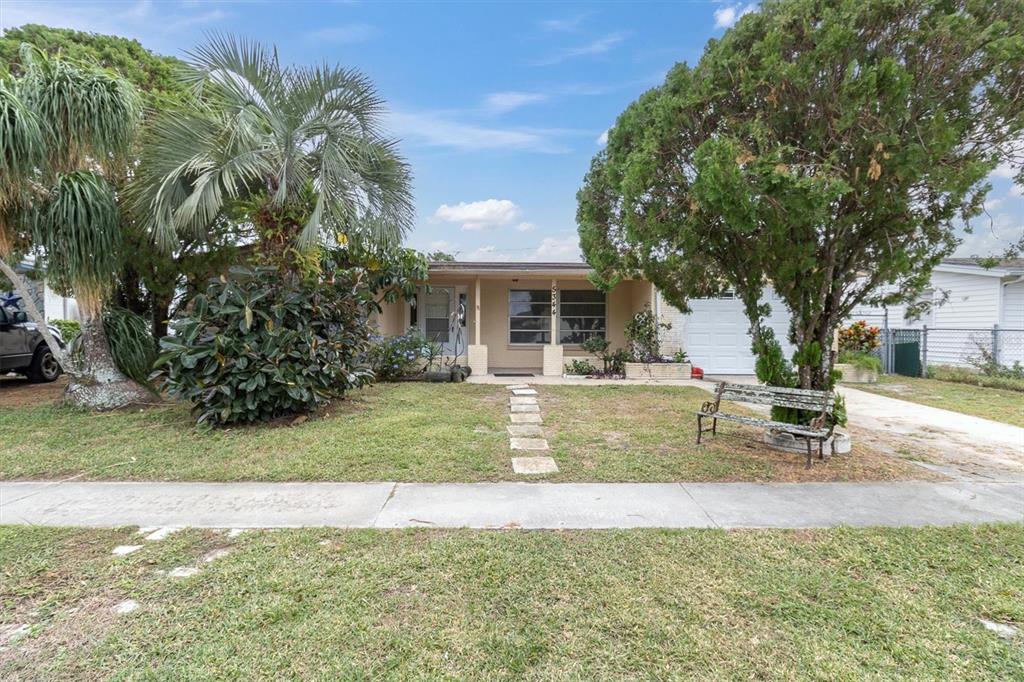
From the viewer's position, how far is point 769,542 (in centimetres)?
338

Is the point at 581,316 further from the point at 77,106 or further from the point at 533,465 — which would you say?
the point at 77,106

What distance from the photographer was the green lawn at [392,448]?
4.89 meters

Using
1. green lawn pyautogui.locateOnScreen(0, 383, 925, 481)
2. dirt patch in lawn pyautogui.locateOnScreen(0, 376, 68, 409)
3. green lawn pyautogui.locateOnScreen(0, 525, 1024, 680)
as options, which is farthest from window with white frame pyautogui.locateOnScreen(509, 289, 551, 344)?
green lawn pyautogui.locateOnScreen(0, 525, 1024, 680)

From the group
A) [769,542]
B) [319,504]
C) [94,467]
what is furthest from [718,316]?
[94,467]

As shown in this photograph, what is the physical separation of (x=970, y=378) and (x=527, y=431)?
12391mm

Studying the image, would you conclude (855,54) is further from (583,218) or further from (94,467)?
(94,467)

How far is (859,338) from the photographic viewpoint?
44.5 ft

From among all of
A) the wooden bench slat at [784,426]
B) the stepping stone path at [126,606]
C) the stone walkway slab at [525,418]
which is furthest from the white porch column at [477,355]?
the stepping stone path at [126,606]

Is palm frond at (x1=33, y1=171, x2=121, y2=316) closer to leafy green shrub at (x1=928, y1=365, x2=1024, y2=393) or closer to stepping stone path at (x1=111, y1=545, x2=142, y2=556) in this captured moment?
stepping stone path at (x1=111, y1=545, x2=142, y2=556)

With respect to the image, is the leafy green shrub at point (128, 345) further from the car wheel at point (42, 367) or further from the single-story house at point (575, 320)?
the single-story house at point (575, 320)

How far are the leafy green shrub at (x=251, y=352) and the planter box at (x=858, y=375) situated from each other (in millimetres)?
12262

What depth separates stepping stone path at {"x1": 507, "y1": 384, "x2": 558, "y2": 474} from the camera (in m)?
5.09

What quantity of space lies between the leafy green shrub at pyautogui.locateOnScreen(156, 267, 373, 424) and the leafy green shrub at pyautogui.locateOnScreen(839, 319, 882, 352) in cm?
1354

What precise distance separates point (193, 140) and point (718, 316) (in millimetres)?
12076
